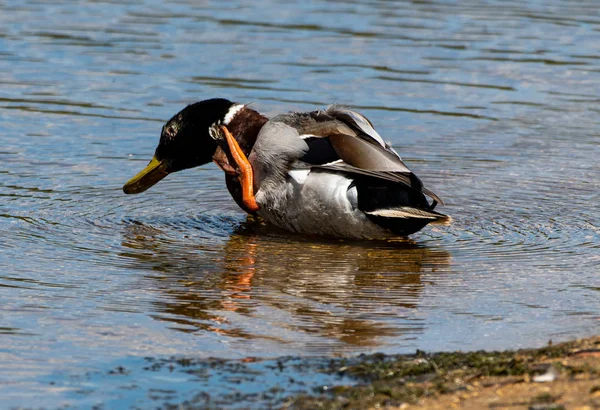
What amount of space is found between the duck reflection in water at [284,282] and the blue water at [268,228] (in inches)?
0.7

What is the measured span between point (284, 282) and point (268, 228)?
1349 millimetres

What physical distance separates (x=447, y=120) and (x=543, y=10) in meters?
5.07

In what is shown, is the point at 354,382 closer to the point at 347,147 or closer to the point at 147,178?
the point at 347,147

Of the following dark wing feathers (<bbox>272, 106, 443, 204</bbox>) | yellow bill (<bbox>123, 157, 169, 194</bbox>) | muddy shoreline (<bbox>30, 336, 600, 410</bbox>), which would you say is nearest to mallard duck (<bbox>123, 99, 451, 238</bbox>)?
dark wing feathers (<bbox>272, 106, 443, 204</bbox>)

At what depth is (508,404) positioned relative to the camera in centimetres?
371

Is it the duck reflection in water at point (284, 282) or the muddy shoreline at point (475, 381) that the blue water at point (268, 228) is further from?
the muddy shoreline at point (475, 381)

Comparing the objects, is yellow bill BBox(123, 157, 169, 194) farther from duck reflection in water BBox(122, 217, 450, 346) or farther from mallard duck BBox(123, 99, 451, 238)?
mallard duck BBox(123, 99, 451, 238)

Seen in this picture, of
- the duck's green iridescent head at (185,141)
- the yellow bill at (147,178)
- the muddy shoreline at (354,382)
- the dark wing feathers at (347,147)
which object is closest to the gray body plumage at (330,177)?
the dark wing feathers at (347,147)

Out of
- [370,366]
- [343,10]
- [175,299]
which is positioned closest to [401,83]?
[343,10]

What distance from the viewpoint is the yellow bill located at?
7.34 m

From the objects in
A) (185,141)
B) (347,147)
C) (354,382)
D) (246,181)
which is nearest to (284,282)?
(347,147)

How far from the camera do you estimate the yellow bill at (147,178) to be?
734 cm

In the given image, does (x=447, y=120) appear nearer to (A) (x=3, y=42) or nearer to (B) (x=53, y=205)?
(B) (x=53, y=205)

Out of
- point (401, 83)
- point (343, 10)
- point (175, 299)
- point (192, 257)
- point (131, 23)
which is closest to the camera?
point (175, 299)
